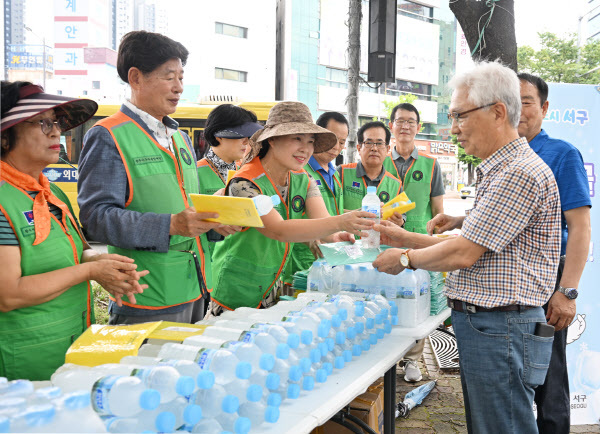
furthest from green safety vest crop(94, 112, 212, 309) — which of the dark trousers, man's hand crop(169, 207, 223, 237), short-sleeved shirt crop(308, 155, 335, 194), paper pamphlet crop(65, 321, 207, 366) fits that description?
the dark trousers

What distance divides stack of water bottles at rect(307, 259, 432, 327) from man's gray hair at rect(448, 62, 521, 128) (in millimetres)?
1003

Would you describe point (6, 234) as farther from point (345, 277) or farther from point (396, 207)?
point (396, 207)

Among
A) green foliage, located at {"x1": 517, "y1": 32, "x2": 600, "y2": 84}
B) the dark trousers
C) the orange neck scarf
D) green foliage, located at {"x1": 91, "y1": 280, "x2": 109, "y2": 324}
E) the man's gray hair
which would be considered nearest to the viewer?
the orange neck scarf

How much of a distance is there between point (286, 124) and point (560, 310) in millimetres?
1703

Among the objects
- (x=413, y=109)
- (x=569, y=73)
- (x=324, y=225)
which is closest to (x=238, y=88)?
(x=569, y=73)

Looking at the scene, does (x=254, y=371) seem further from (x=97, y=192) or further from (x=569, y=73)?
(x=569, y=73)

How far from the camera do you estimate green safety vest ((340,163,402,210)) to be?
4387 millimetres

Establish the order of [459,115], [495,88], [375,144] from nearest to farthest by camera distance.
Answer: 1. [495,88]
2. [459,115]
3. [375,144]

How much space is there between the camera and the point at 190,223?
1.98 m

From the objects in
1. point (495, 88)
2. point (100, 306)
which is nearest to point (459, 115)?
point (495, 88)

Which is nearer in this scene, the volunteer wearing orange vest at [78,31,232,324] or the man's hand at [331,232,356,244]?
the volunteer wearing orange vest at [78,31,232,324]

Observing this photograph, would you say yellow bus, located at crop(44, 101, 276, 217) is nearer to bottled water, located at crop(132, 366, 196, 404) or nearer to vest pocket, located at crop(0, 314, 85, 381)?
vest pocket, located at crop(0, 314, 85, 381)

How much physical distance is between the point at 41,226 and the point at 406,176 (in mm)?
3674

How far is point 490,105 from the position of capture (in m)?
2.05
